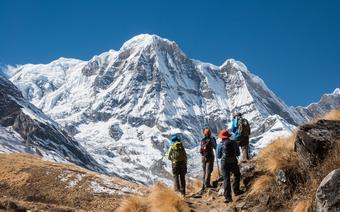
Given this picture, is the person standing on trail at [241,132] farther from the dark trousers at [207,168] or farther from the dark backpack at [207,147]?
the dark trousers at [207,168]

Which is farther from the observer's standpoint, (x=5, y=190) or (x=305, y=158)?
(x=5, y=190)

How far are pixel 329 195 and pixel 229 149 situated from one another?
5.54 meters

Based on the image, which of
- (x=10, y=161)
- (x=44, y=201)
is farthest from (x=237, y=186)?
(x=10, y=161)

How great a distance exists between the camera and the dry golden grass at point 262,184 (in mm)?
13969

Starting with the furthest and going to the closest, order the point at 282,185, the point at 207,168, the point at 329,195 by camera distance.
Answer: the point at 207,168 < the point at 282,185 < the point at 329,195

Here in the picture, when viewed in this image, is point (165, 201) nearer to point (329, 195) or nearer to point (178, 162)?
point (178, 162)

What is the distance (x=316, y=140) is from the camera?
12.2 meters

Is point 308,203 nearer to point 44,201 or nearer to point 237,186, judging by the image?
point 237,186

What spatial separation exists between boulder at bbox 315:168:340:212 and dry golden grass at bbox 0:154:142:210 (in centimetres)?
1497

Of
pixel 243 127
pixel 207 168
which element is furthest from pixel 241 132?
pixel 207 168

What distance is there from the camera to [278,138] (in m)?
16.3

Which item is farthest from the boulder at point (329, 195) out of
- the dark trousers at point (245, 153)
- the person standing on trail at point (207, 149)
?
the dark trousers at point (245, 153)

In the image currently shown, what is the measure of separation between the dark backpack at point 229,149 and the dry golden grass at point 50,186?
9.99m

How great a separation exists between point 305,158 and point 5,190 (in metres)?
17.5
